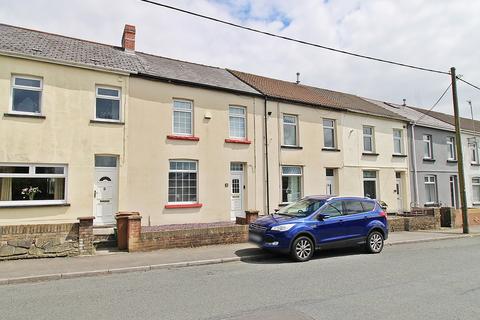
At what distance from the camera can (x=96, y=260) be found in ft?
29.2

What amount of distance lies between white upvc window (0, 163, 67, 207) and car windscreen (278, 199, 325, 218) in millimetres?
7808

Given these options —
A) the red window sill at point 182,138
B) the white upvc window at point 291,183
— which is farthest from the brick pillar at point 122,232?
the white upvc window at point 291,183

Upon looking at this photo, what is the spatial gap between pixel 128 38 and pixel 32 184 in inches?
324

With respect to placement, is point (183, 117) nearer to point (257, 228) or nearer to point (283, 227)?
point (257, 228)

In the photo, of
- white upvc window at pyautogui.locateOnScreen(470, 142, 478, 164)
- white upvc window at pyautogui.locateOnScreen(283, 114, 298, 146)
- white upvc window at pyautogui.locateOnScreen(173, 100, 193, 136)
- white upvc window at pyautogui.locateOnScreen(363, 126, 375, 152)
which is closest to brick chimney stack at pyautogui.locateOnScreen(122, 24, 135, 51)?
white upvc window at pyautogui.locateOnScreen(173, 100, 193, 136)

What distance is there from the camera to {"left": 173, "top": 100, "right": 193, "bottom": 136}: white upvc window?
1475 cm

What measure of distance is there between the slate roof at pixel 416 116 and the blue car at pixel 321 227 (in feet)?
48.6

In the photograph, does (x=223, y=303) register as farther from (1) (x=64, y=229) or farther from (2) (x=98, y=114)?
(2) (x=98, y=114)

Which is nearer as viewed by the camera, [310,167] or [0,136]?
[0,136]

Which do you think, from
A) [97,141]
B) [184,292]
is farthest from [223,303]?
[97,141]

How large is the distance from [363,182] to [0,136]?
57.5 ft

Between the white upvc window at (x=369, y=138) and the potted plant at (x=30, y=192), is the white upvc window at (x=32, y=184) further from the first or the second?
the white upvc window at (x=369, y=138)

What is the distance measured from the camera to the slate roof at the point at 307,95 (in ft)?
59.2

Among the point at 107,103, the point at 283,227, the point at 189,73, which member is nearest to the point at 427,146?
the point at 189,73
